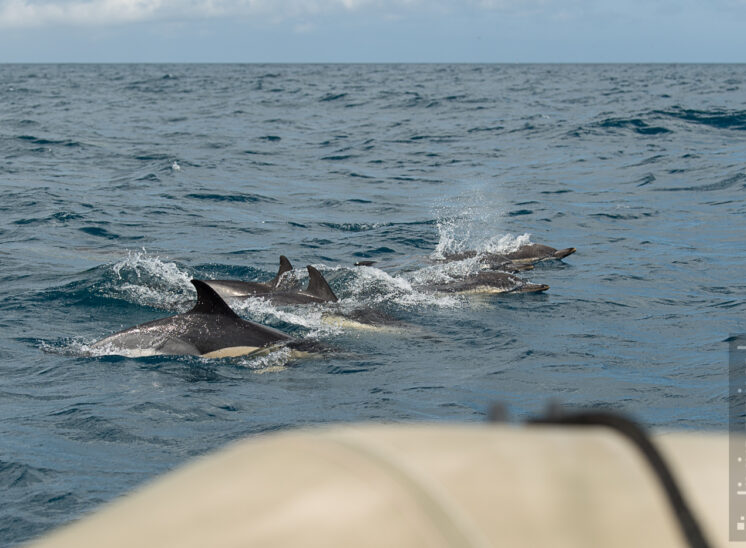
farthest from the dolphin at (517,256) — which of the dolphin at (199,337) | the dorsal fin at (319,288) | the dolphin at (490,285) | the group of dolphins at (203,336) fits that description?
the dolphin at (199,337)

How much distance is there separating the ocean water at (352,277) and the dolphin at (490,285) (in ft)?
0.61

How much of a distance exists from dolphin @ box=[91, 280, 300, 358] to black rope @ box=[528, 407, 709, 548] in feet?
22.4

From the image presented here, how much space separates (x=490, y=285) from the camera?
11023 millimetres

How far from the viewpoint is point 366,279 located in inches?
446

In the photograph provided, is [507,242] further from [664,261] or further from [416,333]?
[416,333]

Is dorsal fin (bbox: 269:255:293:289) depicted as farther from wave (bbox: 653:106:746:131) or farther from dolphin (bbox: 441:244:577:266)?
wave (bbox: 653:106:746:131)

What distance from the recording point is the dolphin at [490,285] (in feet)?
35.8

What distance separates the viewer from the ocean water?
6641 mm

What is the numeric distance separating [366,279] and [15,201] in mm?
9873

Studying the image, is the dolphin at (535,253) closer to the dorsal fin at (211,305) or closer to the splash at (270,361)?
the splash at (270,361)

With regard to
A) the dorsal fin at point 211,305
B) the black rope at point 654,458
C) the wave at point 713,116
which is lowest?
the dorsal fin at point 211,305

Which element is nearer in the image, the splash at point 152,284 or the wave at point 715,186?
the splash at point 152,284

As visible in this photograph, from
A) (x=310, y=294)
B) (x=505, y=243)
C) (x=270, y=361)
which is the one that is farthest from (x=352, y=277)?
(x=270, y=361)

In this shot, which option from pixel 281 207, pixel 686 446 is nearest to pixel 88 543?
pixel 686 446
